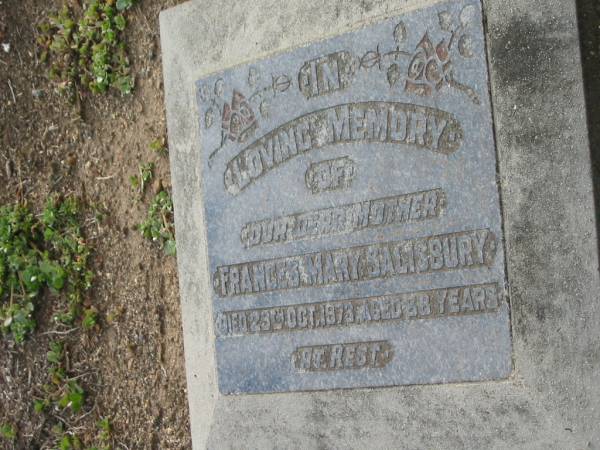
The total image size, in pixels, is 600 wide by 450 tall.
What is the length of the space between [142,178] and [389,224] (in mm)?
1469

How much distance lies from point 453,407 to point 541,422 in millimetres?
275

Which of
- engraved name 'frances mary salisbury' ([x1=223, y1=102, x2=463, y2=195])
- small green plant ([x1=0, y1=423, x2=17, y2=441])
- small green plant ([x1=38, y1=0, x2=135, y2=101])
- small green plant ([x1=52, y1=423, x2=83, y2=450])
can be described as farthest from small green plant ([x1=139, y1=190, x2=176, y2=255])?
small green plant ([x1=0, y1=423, x2=17, y2=441])

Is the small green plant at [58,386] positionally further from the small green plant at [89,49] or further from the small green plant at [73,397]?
the small green plant at [89,49]

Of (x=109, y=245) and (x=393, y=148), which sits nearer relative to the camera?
(x=393, y=148)

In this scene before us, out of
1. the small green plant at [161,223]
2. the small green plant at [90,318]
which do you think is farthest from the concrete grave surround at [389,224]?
the small green plant at [90,318]

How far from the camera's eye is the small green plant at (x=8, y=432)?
4012 mm

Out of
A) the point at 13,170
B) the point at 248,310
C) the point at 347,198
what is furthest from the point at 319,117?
the point at 13,170

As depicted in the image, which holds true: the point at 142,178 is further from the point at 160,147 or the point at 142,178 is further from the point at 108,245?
the point at 108,245

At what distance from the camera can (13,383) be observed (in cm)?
405

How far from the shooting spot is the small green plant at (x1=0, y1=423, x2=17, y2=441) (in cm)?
401

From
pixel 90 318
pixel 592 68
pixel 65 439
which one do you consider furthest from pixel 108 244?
pixel 592 68

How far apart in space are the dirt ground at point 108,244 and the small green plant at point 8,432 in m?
0.03

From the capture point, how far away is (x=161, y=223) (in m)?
3.63

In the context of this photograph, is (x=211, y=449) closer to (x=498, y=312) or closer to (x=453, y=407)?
(x=453, y=407)
